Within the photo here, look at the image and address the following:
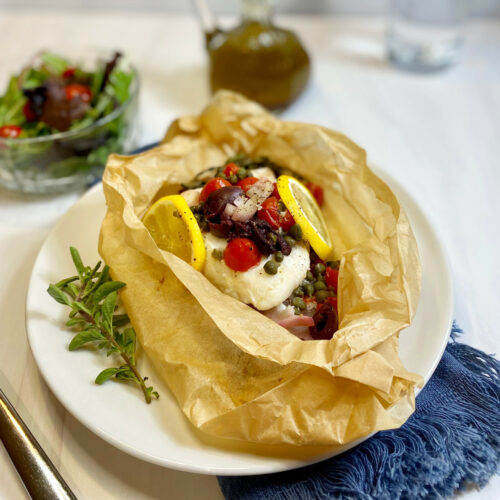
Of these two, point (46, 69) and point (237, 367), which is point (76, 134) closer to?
point (46, 69)

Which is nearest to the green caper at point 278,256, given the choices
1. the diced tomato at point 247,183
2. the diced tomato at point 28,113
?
the diced tomato at point 247,183

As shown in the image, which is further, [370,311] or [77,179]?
[77,179]

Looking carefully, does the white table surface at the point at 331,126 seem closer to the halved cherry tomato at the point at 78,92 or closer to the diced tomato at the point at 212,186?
the halved cherry tomato at the point at 78,92

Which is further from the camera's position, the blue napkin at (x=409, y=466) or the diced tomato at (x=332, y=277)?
the diced tomato at (x=332, y=277)

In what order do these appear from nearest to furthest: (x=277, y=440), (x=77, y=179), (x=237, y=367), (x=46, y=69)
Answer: (x=277, y=440) < (x=237, y=367) < (x=77, y=179) < (x=46, y=69)

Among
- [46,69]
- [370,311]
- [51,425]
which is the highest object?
[46,69]

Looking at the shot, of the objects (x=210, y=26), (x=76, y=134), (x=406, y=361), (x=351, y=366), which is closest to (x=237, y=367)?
(x=351, y=366)
